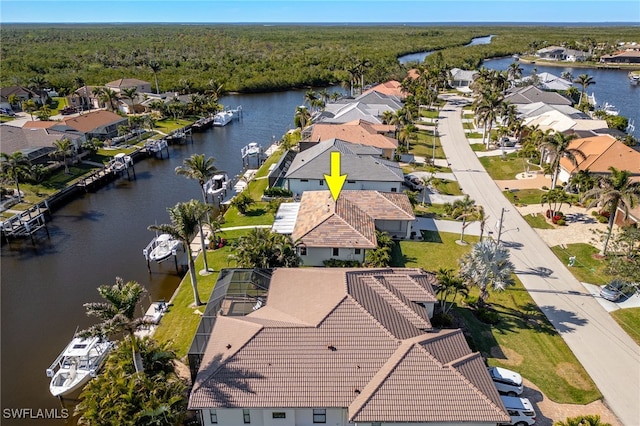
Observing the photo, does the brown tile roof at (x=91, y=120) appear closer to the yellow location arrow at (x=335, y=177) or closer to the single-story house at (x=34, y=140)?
the single-story house at (x=34, y=140)

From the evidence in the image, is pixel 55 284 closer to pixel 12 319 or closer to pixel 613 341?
pixel 12 319

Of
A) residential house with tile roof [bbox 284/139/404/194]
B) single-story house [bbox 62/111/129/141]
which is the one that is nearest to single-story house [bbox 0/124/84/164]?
single-story house [bbox 62/111/129/141]

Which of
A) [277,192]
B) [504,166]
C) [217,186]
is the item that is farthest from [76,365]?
[504,166]

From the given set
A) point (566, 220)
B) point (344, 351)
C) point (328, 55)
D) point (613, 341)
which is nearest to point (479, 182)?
point (566, 220)

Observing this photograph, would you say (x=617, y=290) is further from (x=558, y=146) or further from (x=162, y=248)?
(x=162, y=248)

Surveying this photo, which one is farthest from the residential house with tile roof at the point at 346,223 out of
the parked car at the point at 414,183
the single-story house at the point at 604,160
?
the single-story house at the point at 604,160

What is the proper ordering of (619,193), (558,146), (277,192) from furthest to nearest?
(277,192), (558,146), (619,193)

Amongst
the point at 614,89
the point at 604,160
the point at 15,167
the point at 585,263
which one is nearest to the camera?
the point at 585,263
